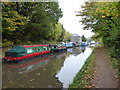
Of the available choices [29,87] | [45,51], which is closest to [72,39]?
[45,51]

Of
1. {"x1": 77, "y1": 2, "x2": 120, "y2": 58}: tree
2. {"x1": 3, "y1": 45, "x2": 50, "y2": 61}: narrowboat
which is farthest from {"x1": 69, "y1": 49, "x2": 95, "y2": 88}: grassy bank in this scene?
{"x1": 3, "y1": 45, "x2": 50, "y2": 61}: narrowboat

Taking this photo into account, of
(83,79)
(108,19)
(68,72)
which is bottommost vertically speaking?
(68,72)

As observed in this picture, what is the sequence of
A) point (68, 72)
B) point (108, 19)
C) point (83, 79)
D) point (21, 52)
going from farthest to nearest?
point (108, 19), point (21, 52), point (68, 72), point (83, 79)

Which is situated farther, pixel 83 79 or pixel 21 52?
pixel 21 52

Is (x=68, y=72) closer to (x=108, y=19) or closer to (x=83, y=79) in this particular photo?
(x=83, y=79)

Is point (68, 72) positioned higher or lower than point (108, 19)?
lower

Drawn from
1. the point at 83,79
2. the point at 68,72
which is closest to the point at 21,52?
the point at 68,72

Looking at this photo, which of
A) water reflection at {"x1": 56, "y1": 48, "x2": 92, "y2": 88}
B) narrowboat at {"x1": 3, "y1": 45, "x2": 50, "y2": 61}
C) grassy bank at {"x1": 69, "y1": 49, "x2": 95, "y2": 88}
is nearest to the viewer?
grassy bank at {"x1": 69, "y1": 49, "x2": 95, "y2": 88}

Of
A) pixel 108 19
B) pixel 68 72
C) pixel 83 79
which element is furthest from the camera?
pixel 108 19

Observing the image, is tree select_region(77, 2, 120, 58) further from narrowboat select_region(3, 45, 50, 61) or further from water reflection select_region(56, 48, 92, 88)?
narrowboat select_region(3, 45, 50, 61)

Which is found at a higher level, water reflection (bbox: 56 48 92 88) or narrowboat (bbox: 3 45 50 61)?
narrowboat (bbox: 3 45 50 61)

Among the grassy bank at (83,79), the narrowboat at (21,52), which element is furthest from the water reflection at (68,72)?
the narrowboat at (21,52)

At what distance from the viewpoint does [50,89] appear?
530cm

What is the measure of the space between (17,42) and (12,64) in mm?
12838
